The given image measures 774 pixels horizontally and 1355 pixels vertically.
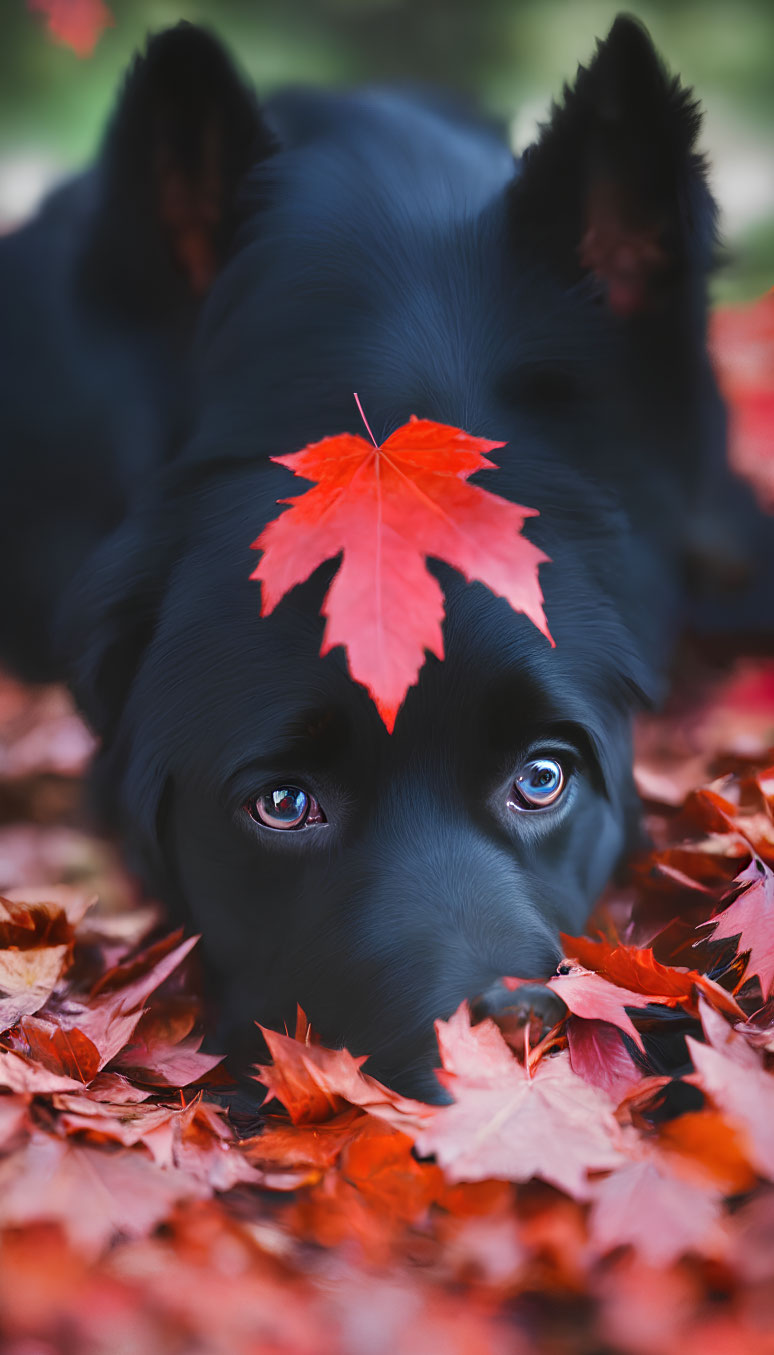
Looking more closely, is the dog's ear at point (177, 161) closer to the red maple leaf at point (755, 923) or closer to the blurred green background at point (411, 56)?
the blurred green background at point (411, 56)

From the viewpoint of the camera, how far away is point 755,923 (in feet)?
5.27

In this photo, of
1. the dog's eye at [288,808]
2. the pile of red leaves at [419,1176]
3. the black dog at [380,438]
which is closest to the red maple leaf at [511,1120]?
the pile of red leaves at [419,1176]

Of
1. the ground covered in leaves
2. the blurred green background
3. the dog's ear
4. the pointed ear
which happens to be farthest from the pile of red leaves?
the blurred green background

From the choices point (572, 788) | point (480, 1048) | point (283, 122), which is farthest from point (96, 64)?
point (480, 1048)

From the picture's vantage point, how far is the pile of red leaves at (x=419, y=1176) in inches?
45.4

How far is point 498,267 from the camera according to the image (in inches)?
80.2

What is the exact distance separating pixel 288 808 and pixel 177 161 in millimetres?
1195

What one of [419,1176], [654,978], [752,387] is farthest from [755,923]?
[752,387]

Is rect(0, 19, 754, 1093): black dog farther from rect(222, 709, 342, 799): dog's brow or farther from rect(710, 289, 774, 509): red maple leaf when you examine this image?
rect(710, 289, 774, 509): red maple leaf

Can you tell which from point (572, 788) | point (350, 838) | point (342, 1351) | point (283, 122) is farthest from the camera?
point (283, 122)

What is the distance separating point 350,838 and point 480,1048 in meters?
0.41

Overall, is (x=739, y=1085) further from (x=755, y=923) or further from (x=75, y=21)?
(x=75, y=21)

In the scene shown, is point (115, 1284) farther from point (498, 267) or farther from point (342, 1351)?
point (498, 267)

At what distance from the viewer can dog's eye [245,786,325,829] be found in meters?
1.73
